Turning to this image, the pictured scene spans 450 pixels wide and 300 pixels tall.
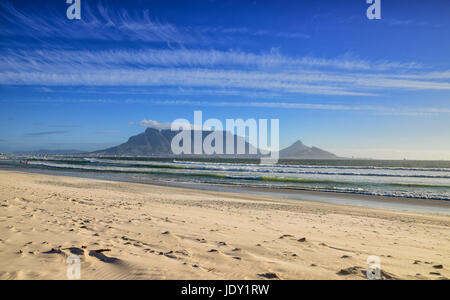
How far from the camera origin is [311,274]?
415cm

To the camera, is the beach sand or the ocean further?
the ocean

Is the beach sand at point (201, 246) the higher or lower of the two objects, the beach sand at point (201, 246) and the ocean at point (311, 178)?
the higher

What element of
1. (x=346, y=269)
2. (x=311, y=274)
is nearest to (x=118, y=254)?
(x=311, y=274)

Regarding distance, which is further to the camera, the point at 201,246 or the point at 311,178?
the point at 311,178

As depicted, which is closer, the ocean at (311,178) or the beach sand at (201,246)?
the beach sand at (201,246)

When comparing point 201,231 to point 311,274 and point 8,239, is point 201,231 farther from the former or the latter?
point 8,239

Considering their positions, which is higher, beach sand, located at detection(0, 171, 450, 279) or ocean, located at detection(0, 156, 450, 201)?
beach sand, located at detection(0, 171, 450, 279)

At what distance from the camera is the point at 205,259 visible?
4645mm

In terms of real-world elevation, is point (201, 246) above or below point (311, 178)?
above
